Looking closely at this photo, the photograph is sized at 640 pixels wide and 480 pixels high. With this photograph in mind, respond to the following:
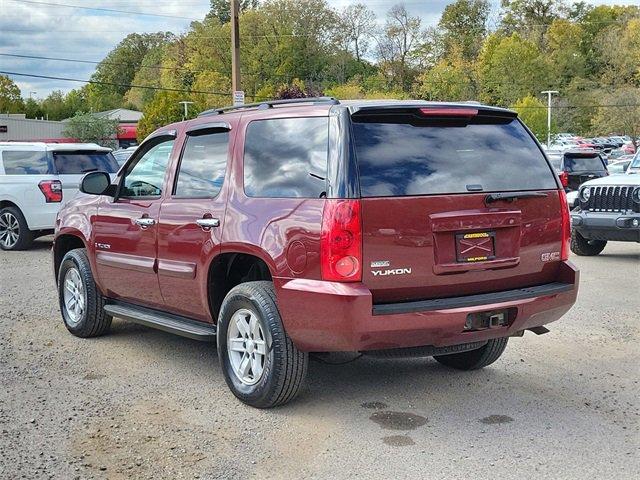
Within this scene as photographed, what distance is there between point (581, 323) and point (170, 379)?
3971 millimetres

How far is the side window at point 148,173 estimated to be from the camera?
610 centimetres

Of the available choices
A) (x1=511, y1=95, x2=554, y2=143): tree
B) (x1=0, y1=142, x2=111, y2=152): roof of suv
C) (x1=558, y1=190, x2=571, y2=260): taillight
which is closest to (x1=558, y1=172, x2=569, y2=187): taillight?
(x1=0, y1=142, x2=111, y2=152): roof of suv

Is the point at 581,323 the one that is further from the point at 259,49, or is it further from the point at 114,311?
the point at 259,49

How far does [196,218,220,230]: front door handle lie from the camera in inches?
206

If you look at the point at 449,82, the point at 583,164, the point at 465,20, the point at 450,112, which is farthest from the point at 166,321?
the point at 465,20

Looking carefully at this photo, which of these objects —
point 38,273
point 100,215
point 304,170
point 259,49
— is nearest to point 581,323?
point 304,170

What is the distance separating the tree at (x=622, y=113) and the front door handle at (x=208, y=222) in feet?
208

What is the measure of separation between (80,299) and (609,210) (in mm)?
7768

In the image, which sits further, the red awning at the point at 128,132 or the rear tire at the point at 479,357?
the red awning at the point at 128,132

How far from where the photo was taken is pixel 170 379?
575cm

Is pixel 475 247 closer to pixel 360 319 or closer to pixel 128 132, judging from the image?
pixel 360 319

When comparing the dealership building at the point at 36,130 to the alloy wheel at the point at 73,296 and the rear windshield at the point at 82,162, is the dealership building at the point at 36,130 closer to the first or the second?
the rear windshield at the point at 82,162

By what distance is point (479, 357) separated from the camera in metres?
5.81

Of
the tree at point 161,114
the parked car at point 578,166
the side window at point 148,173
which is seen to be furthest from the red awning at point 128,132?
the side window at point 148,173
